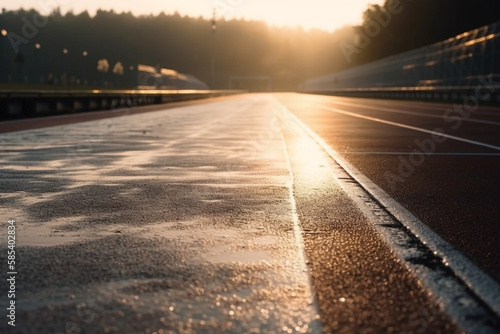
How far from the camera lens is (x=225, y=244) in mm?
5078

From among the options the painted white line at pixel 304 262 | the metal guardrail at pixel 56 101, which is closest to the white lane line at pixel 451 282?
the painted white line at pixel 304 262

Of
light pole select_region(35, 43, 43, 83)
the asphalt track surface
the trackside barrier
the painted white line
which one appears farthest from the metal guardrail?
light pole select_region(35, 43, 43, 83)

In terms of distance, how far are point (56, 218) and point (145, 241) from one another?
4.01 ft

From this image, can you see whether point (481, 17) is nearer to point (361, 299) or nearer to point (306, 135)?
point (306, 135)

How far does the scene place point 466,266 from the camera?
14.4 ft

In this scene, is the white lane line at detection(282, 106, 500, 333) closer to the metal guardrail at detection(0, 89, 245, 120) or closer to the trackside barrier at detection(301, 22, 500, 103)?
the metal guardrail at detection(0, 89, 245, 120)

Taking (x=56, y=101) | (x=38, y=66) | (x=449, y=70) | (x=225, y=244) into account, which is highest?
(x=225, y=244)

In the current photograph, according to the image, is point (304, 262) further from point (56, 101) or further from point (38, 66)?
point (38, 66)

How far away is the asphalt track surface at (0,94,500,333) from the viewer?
3.41 m

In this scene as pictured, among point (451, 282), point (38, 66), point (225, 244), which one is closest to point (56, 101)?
point (225, 244)

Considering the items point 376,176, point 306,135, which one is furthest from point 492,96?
point 376,176

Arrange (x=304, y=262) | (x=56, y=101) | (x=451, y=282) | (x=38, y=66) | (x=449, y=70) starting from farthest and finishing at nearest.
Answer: (x=38, y=66) → (x=449, y=70) → (x=56, y=101) → (x=304, y=262) → (x=451, y=282)

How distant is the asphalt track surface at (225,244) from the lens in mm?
3414

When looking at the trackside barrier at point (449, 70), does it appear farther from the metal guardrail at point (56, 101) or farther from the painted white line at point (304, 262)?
the painted white line at point (304, 262)
